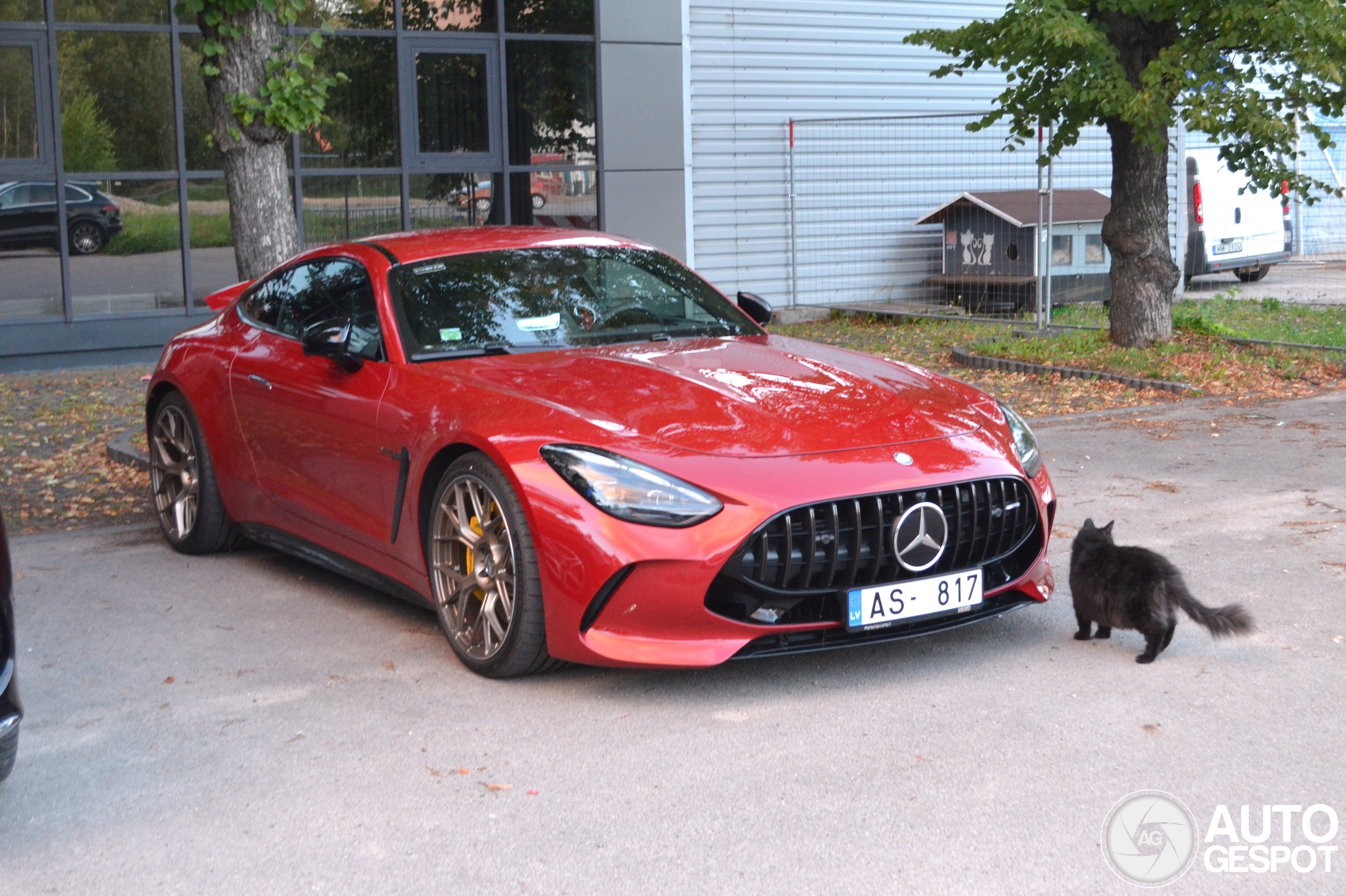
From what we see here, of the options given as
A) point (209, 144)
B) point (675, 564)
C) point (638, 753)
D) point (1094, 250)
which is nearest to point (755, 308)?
point (675, 564)

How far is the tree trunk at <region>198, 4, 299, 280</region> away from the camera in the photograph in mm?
8875

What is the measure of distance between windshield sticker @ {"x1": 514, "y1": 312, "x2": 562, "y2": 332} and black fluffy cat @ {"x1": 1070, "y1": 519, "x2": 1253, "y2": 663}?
2.16 metres

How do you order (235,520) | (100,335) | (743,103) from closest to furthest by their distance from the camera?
1. (235,520)
2. (100,335)
3. (743,103)

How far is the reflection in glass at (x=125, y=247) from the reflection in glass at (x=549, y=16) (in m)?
4.14

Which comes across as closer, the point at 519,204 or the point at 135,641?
the point at 135,641

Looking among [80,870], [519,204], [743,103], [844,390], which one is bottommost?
[80,870]

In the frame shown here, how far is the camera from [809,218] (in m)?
17.9

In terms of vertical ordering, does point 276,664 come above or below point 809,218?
below

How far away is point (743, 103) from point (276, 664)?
1356 cm

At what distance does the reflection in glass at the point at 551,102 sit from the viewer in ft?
52.4

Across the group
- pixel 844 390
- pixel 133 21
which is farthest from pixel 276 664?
pixel 133 21

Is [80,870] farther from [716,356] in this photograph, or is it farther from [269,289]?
[269,289]

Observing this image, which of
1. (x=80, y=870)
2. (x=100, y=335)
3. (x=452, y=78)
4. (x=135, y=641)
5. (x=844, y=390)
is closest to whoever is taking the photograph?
(x=80, y=870)

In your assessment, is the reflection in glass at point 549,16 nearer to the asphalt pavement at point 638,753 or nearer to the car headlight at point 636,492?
the asphalt pavement at point 638,753
